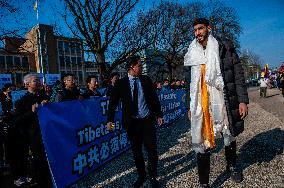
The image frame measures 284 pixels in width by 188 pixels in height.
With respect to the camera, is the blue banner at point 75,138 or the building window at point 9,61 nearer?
the blue banner at point 75,138

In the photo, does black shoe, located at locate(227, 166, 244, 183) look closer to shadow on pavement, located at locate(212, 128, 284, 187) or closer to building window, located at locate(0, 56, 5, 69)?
shadow on pavement, located at locate(212, 128, 284, 187)

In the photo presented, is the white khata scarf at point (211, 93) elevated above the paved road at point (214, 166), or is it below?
above

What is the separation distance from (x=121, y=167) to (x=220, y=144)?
7.72 feet

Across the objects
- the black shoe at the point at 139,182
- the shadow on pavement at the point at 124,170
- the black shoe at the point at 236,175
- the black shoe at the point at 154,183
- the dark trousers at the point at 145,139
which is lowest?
the shadow on pavement at the point at 124,170

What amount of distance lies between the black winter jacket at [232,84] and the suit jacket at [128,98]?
1.19 metres

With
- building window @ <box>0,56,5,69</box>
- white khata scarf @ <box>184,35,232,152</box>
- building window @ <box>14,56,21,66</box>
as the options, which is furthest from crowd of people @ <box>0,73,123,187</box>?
building window @ <box>14,56,21,66</box>

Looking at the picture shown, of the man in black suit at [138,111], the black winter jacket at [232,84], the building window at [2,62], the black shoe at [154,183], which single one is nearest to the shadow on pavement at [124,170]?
the black shoe at [154,183]

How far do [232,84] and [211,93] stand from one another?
30cm

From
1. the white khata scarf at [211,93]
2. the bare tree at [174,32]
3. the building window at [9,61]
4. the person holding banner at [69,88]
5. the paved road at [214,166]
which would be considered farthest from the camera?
the building window at [9,61]

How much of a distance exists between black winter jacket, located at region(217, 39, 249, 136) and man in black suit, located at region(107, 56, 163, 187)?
3.90 feet

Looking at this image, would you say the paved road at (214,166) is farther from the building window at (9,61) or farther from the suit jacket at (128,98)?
the building window at (9,61)

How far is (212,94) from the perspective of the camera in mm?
3658

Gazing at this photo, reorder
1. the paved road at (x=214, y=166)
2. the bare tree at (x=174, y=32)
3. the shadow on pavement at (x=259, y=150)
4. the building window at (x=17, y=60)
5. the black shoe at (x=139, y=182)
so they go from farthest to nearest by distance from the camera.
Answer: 1. the building window at (x=17, y=60)
2. the bare tree at (x=174, y=32)
3. the shadow on pavement at (x=259, y=150)
4. the black shoe at (x=139, y=182)
5. the paved road at (x=214, y=166)

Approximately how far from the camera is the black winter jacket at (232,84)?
3.67m
